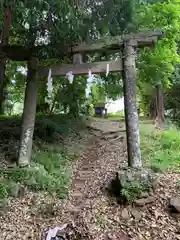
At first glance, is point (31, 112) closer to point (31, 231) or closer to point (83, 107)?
point (31, 231)

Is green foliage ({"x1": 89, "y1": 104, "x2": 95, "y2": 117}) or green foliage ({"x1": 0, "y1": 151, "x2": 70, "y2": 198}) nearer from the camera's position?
green foliage ({"x1": 0, "y1": 151, "x2": 70, "y2": 198})

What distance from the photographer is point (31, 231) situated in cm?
453

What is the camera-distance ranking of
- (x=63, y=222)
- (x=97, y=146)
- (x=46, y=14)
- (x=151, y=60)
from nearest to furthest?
(x=63, y=222) → (x=46, y=14) → (x=151, y=60) → (x=97, y=146)

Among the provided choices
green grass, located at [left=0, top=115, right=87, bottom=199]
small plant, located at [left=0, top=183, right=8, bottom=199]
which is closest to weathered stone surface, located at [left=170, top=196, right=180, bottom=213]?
green grass, located at [left=0, top=115, right=87, bottom=199]

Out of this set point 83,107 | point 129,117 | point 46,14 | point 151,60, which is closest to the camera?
point 46,14

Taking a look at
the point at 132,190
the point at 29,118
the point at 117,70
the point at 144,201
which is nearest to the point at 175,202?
the point at 144,201

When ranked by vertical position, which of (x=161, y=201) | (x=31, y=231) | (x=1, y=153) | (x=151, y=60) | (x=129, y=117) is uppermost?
(x=151, y=60)

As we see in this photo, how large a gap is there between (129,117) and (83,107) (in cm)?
830

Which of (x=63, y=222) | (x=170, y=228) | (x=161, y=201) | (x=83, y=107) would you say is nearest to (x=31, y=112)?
(x=63, y=222)

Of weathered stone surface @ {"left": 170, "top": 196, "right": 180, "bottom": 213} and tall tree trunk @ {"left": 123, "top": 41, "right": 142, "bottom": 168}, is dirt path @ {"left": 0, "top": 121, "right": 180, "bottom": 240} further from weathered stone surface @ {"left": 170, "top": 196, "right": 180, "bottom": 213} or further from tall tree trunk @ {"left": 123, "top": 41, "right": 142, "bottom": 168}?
tall tree trunk @ {"left": 123, "top": 41, "right": 142, "bottom": 168}

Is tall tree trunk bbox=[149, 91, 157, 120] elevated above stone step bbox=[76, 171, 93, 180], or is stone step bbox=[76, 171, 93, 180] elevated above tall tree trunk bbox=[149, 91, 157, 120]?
tall tree trunk bbox=[149, 91, 157, 120]

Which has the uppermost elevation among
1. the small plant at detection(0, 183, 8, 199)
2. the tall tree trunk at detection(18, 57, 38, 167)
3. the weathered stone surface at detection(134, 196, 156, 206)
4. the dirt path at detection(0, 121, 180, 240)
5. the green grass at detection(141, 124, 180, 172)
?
the tall tree trunk at detection(18, 57, 38, 167)

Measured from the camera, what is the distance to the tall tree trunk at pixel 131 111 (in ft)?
19.2

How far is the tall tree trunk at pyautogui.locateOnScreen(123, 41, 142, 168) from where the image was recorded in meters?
5.86
